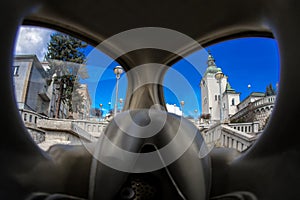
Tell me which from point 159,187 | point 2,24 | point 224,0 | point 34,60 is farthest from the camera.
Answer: point 34,60

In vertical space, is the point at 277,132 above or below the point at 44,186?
above

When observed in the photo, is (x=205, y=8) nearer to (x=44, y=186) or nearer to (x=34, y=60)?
(x=44, y=186)

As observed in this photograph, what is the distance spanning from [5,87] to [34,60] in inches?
238

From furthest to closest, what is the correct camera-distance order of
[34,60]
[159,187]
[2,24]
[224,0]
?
[34,60] < [224,0] < [159,187] < [2,24]

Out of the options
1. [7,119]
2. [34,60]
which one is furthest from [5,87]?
[34,60]

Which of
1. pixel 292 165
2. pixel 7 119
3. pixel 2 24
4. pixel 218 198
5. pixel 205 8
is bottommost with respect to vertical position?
pixel 218 198

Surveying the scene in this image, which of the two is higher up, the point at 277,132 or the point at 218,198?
the point at 277,132

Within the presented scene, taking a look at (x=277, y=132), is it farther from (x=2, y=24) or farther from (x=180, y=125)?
(x=2, y=24)

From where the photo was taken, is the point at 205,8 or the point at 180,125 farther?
the point at 205,8

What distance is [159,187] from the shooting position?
778 millimetres

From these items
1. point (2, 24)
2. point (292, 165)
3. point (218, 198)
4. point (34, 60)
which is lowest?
point (218, 198)

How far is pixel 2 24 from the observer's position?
67 cm

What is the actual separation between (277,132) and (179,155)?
1.25ft

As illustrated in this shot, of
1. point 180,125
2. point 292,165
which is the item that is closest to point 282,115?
point 292,165
